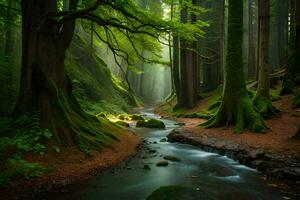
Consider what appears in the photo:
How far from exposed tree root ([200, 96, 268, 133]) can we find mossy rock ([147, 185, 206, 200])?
231 inches

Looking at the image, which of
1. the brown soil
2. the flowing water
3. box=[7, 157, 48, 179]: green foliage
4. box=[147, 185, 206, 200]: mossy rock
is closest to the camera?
box=[147, 185, 206, 200]: mossy rock

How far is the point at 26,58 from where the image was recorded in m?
8.68

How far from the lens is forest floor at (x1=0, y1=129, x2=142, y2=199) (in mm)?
5750

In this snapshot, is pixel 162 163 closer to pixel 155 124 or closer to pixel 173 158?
pixel 173 158

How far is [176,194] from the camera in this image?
540cm

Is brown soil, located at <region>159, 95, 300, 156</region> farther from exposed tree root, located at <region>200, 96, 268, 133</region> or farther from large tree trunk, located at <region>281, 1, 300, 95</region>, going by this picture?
large tree trunk, located at <region>281, 1, 300, 95</region>

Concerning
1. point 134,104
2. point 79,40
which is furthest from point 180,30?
point 134,104

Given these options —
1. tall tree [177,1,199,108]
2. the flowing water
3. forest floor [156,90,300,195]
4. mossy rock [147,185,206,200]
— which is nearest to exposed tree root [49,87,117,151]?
the flowing water

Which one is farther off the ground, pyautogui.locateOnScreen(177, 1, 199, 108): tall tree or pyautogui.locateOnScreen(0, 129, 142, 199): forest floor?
pyautogui.locateOnScreen(177, 1, 199, 108): tall tree

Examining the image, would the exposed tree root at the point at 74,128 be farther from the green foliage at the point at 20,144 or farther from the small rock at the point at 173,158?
the small rock at the point at 173,158

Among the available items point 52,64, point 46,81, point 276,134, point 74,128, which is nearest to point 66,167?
point 74,128

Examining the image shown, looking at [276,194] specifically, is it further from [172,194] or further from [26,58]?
[26,58]

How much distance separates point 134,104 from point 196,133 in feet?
80.3

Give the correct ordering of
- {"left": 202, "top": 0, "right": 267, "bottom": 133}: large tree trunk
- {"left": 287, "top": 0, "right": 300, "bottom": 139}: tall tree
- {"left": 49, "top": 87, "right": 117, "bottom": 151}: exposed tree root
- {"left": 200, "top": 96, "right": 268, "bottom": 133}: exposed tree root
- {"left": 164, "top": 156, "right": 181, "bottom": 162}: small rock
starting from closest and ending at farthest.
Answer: {"left": 49, "top": 87, "right": 117, "bottom": 151}: exposed tree root < {"left": 164, "top": 156, "right": 181, "bottom": 162}: small rock < {"left": 200, "top": 96, "right": 268, "bottom": 133}: exposed tree root < {"left": 202, "top": 0, "right": 267, "bottom": 133}: large tree trunk < {"left": 287, "top": 0, "right": 300, "bottom": 139}: tall tree
